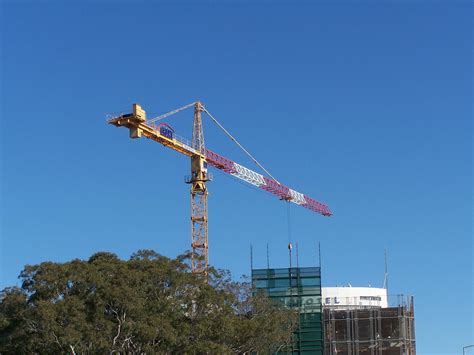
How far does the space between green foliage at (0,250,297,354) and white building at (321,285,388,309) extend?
131 feet

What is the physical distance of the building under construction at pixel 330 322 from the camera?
8119 cm

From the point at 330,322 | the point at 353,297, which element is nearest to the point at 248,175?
the point at 353,297

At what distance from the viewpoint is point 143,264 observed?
62.1 meters

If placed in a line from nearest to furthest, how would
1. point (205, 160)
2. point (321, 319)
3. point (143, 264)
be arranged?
point (143, 264)
point (321, 319)
point (205, 160)

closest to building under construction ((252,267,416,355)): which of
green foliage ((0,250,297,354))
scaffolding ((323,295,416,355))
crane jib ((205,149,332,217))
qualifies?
scaffolding ((323,295,416,355))

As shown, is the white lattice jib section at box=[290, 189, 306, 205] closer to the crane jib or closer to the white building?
the crane jib

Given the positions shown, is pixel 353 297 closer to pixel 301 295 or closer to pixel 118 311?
pixel 301 295

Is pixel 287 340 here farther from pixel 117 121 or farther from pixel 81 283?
pixel 117 121

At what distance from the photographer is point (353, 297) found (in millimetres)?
107062

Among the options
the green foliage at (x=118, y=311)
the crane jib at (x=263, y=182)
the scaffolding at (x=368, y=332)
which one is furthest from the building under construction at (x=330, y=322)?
the crane jib at (x=263, y=182)

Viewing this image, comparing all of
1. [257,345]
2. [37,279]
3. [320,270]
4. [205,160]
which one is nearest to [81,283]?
[37,279]

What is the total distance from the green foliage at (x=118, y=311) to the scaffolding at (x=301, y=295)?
1580cm

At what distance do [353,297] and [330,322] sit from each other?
2218 centimetres

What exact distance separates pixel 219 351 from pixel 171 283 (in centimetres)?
559
